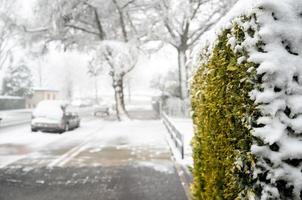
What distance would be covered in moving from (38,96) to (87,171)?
62.2m

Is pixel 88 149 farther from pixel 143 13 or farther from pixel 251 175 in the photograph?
pixel 143 13

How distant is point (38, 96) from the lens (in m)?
70.7

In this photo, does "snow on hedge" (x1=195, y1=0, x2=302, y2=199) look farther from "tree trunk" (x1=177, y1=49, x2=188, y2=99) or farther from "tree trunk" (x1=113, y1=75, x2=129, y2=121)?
"tree trunk" (x1=177, y1=49, x2=188, y2=99)

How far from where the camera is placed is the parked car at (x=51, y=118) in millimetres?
22734

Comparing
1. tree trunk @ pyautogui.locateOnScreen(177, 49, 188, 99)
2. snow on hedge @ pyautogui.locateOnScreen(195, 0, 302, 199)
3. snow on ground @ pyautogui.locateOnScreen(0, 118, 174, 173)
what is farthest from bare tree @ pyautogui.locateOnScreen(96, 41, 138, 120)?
snow on hedge @ pyautogui.locateOnScreen(195, 0, 302, 199)

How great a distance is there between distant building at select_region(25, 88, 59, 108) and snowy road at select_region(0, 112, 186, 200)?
45208 millimetres

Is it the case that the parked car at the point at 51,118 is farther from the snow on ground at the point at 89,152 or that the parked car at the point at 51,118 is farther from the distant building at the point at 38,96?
the distant building at the point at 38,96

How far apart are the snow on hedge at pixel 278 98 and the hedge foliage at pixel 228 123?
232mm

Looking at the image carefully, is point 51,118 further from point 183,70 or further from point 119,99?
point 183,70

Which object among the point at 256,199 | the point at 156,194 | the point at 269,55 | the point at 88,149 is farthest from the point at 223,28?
the point at 88,149

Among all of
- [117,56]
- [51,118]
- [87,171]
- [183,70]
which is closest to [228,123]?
[87,171]

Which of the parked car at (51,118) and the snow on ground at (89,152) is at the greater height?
the parked car at (51,118)

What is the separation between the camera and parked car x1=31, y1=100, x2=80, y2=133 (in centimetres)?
2273

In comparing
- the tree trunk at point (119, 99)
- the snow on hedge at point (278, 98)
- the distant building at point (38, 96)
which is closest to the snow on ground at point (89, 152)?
the snow on hedge at point (278, 98)
